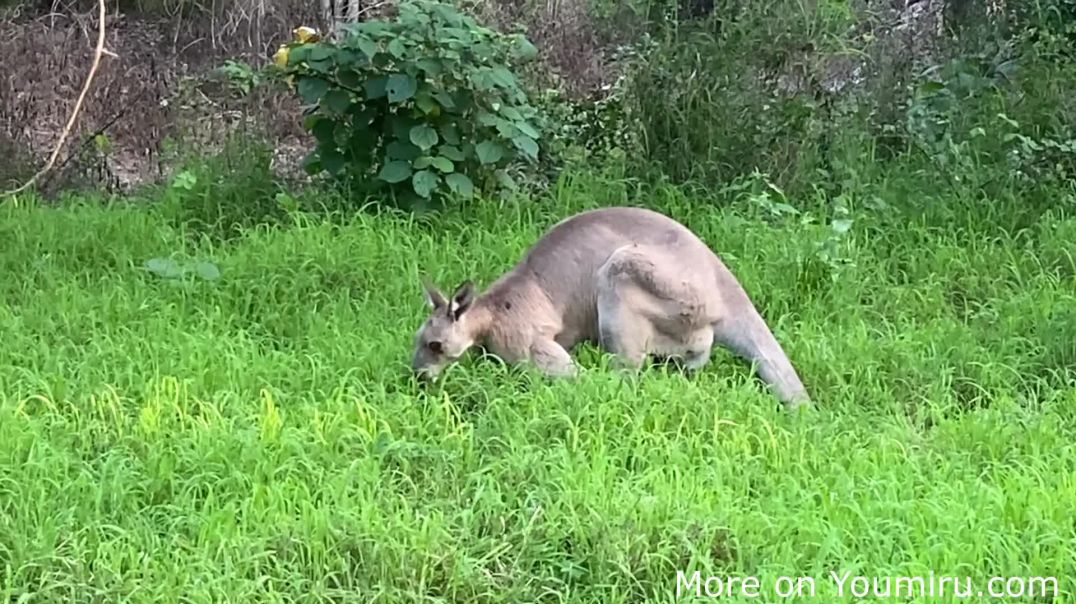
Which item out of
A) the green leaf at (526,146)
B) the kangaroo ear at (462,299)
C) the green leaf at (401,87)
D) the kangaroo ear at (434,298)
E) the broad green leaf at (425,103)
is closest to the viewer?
the kangaroo ear at (462,299)

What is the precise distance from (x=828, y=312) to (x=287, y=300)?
278cm

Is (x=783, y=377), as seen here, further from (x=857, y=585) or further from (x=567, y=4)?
(x=567, y=4)

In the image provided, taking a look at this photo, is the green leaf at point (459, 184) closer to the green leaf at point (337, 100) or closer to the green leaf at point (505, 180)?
the green leaf at point (505, 180)

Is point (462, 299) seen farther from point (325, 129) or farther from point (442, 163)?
point (325, 129)

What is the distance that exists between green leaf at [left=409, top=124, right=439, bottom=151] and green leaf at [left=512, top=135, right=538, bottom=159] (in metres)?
0.48

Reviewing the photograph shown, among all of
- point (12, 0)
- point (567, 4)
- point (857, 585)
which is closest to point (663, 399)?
point (857, 585)

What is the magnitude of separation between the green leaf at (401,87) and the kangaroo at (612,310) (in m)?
1.87

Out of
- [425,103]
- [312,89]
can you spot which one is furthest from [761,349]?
[312,89]

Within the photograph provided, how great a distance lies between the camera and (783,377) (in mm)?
5863

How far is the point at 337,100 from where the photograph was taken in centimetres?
802

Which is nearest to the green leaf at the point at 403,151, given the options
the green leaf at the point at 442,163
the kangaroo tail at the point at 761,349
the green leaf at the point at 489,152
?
the green leaf at the point at 442,163

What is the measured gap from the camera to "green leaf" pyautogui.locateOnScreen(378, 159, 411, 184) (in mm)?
7895

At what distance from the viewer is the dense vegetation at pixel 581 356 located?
432 centimetres

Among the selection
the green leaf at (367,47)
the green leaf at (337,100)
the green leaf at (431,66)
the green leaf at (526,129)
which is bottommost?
the green leaf at (526,129)
